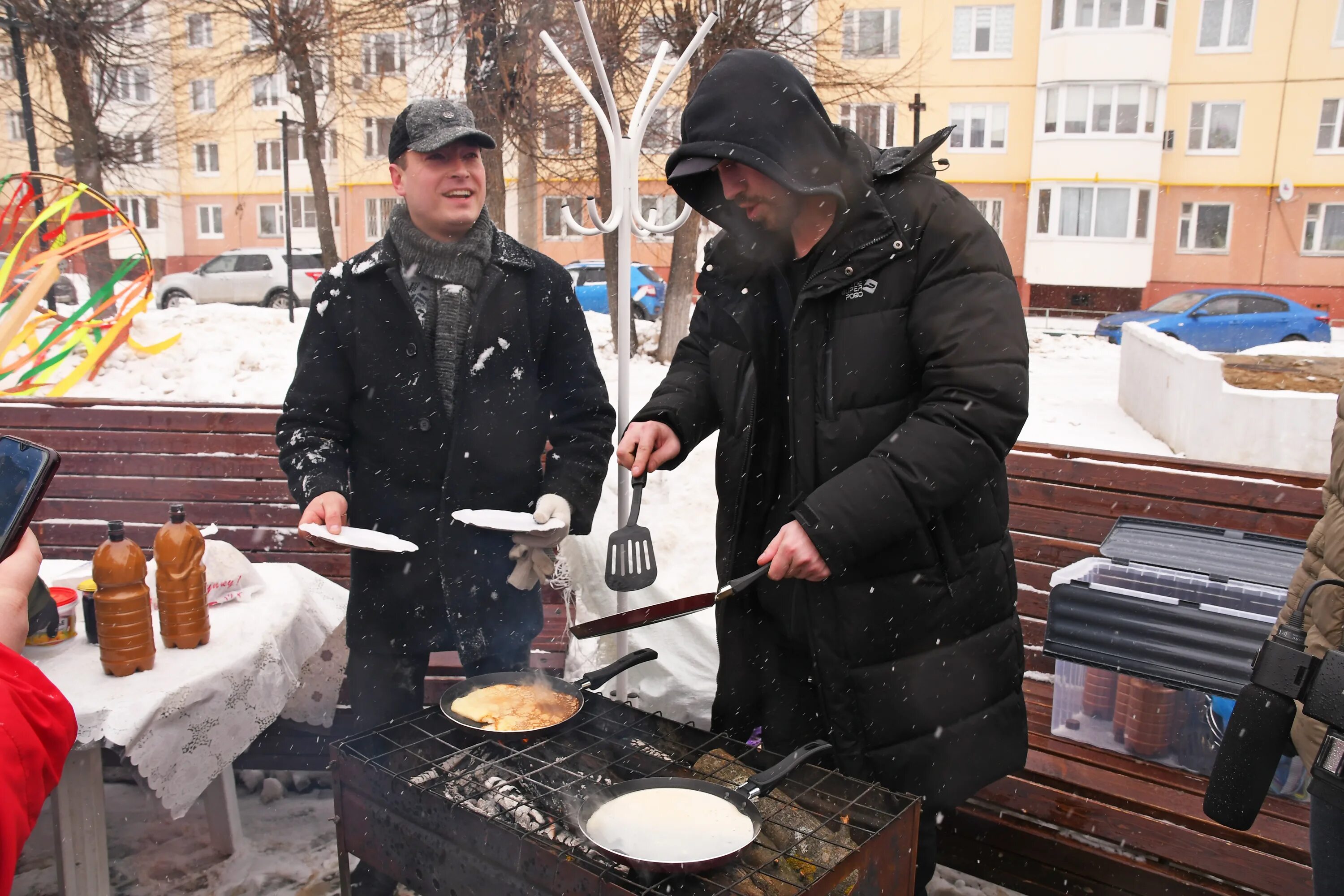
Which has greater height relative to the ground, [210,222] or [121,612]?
[210,222]

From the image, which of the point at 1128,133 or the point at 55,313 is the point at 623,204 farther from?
the point at 1128,133

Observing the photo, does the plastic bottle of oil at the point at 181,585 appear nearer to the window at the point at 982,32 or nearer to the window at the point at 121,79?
the window at the point at 121,79

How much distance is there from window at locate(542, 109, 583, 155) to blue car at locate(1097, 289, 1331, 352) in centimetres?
1197

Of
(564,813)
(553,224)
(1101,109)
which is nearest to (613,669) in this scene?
(564,813)

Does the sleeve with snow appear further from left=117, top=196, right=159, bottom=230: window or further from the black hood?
left=117, top=196, right=159, bottom=230: window

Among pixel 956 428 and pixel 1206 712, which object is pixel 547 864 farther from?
pixel 1206 712

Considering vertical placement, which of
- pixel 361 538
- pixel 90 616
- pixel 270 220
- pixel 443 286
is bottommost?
pixel 90 616

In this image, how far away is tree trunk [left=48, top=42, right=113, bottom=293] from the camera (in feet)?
47.1

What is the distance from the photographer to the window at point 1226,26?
1095 inches

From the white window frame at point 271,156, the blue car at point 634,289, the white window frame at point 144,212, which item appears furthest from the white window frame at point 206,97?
the blue car at point 634,289

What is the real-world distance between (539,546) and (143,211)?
→ 38385 mm

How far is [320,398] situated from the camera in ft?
9.47

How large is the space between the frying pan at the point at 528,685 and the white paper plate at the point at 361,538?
1.35ft

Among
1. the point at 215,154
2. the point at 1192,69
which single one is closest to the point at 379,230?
the point at 215,154
